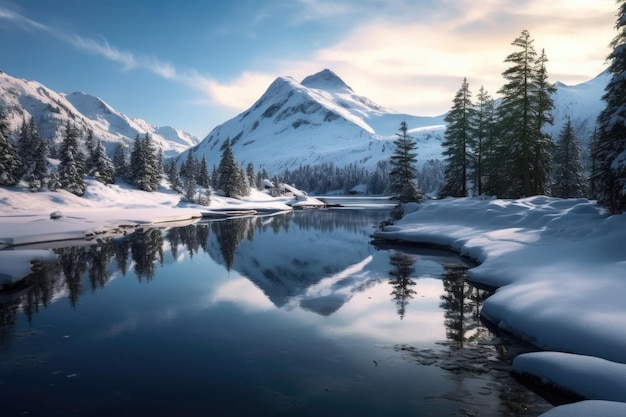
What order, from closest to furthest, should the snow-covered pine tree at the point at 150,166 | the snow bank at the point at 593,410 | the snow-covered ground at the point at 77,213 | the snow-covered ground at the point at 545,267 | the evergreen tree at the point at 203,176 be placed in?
1. the snow bank at the point at 593,410
2. the snow-covered ground at the point at 545,267
3. the snow-covered ground at the point at 77,213
4. the snow-covered pine tree at the point at 150,166
5. the evergreen tree at the point at 203,176

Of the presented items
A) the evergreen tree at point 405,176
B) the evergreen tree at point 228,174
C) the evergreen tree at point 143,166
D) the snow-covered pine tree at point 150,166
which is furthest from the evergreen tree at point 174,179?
the evergreen tree at point 405,176

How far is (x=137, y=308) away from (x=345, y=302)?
7.89 m

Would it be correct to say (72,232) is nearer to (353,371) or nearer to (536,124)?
(353,371)

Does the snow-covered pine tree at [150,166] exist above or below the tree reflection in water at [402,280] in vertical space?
above

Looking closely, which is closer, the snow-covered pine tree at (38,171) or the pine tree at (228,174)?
the snow-covered pine tree at (38,171)

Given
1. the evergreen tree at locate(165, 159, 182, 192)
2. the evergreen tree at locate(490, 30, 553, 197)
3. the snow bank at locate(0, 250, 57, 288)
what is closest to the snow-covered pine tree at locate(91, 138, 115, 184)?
the evergreen tree at locate(165, 159, 182, 192)

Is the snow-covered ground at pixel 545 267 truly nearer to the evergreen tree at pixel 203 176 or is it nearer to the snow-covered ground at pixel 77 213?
the snow-covered ground at pixel 77 213

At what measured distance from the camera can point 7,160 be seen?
51000 mm

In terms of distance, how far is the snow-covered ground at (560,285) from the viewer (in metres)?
A: 7.81

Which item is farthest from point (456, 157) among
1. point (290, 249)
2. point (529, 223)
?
point (290, 249)

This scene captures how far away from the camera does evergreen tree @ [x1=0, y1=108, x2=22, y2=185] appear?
1981 inches

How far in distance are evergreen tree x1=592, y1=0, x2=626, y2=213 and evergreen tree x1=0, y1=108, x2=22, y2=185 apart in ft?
204

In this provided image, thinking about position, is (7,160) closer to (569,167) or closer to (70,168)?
(70,168)

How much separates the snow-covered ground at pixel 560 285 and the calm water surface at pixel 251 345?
0.86 m
